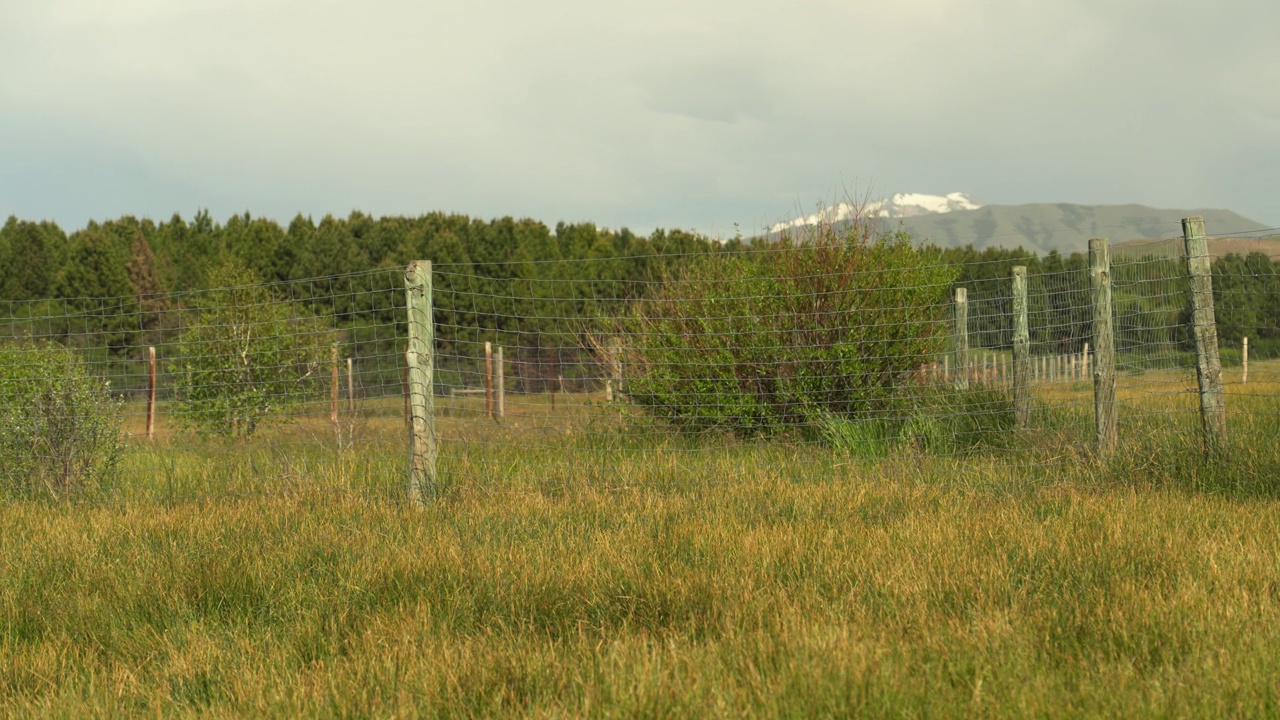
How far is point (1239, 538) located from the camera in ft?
15.3

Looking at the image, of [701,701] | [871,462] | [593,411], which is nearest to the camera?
[701,701]

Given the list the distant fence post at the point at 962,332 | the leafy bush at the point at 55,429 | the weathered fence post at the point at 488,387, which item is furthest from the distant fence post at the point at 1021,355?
the leafy bush at the point at 55,429

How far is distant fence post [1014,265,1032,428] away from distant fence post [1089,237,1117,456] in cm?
70

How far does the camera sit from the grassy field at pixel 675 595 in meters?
3.01

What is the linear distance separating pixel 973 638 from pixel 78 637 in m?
3.57

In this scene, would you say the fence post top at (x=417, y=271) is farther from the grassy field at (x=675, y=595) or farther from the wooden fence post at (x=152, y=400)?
the wooden fence post at (x=152, y=400)

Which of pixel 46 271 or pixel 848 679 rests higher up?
pixel 46 271

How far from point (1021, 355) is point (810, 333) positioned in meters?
2.30

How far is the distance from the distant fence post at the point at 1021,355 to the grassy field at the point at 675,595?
4.97 ft

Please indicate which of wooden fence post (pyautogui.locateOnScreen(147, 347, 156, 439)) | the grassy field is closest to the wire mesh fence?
the grassy field

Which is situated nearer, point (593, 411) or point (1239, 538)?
point (1239, 538)

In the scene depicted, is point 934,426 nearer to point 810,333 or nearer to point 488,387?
point 810,333

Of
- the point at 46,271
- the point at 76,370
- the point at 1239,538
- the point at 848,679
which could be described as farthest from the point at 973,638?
the point at 46,271

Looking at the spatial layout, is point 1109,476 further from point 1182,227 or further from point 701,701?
point 701,701
